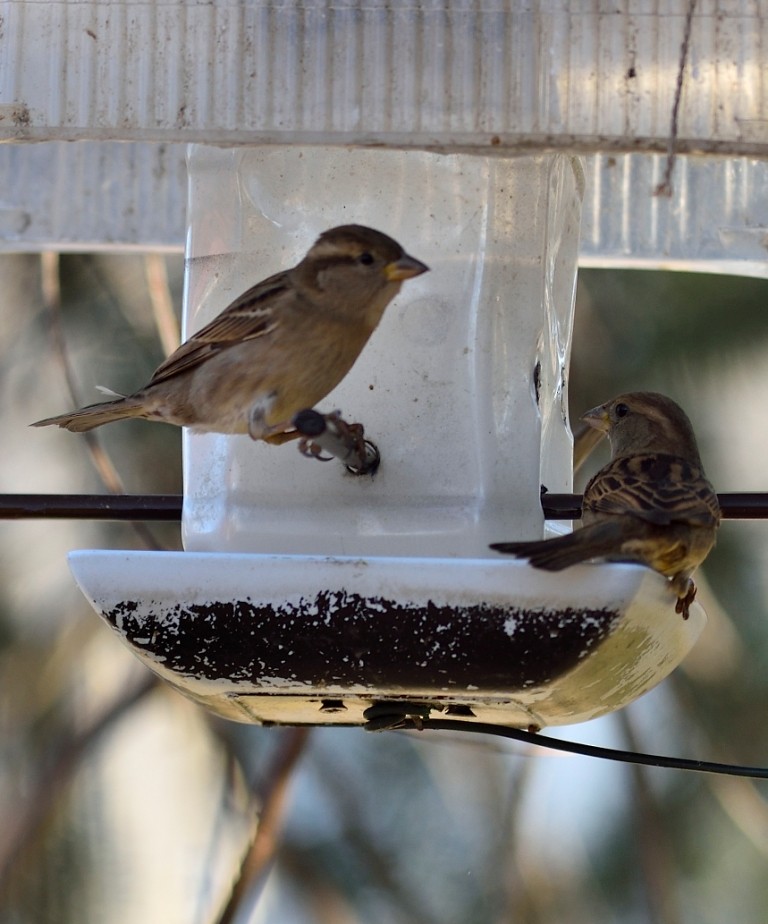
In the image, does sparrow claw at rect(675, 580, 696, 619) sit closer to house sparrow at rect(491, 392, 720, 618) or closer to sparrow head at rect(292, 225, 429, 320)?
house sparrow at rect(491, 392, 720, 618)

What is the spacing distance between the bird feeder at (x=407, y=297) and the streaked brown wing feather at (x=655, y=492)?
166mm

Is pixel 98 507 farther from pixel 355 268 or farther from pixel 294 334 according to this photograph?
pixel 355 268

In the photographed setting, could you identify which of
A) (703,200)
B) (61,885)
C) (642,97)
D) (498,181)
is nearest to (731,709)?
(703,200)

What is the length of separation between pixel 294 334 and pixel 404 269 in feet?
1.03

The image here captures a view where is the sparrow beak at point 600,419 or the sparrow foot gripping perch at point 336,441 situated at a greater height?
the sparrow beak at point 600,419

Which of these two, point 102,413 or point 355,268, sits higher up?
point 355,268

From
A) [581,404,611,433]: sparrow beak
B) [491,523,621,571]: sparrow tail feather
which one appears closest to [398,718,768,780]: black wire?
[491,523,621,571]: sparrow tail feather

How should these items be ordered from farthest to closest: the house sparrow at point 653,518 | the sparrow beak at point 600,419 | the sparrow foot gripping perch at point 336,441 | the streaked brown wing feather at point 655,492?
the sparrow beak at point 600,419 < the streaked brown wing feather at point 655,492 < the house sparrow at point 653,518 < the sparrow foot gripping perch at point 336,441

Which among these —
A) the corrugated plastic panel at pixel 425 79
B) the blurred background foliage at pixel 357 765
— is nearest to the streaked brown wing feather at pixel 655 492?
the corrugated plastic panel at pixel 425 79

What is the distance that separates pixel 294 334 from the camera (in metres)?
3.51

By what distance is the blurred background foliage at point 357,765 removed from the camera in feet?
19.0

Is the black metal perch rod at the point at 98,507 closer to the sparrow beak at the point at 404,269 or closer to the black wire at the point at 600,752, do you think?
the black wire at the point at 600,752

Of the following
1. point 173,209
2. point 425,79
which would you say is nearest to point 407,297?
point 425,79

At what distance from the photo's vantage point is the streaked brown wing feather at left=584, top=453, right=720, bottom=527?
347 centimetres
